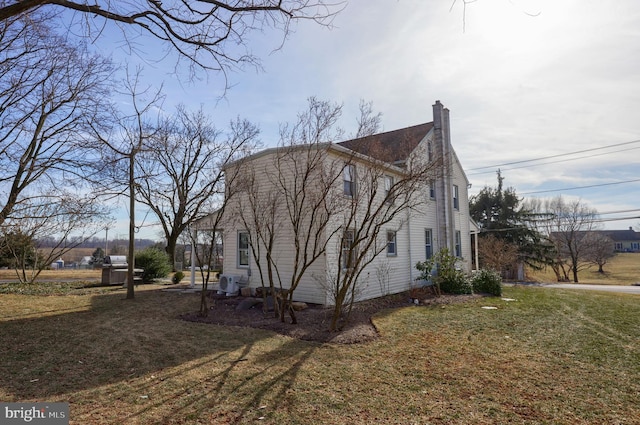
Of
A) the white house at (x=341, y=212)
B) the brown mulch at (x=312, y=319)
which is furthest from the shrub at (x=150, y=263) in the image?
the brown mulch at (x=312, y=319)

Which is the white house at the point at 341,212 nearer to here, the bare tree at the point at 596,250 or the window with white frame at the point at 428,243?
the window with white frame at the point at 428,243

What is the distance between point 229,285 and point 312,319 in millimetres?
4372

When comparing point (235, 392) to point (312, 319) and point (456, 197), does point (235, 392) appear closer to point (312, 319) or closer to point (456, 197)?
point (312, 319)

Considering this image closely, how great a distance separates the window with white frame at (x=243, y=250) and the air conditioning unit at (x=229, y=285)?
84 cm

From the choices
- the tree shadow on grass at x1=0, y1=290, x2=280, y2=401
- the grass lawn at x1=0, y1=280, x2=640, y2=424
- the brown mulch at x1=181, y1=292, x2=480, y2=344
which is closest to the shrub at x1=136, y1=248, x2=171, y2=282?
the brown mulch at x1=181, y1=292, x2=480, y2=344

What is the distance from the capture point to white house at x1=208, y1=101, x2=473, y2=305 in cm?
841

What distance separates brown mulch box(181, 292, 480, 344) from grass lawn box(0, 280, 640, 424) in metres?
0.42

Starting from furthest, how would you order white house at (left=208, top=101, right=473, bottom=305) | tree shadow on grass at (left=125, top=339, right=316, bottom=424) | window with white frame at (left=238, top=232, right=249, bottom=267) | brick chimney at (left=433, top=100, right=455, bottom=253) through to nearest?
brick chimney at (left=433, top=100, right=455, bottom=253) → window with white frame at (left=238, top=232, right=249, bottom=267) → white house at (left=208, top=101, right=473, bottom=305) → tree shadow on grass at (left=125, top=339, right=316, bottom=424)

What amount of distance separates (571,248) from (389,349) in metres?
35.1

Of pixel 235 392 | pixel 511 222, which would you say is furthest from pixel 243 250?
pixel 511 222

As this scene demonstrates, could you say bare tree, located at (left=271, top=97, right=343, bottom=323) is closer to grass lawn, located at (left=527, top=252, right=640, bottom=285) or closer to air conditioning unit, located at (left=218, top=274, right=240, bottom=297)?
air conditioning unit, located at (left=218, top=274, right=240, bottom=297)

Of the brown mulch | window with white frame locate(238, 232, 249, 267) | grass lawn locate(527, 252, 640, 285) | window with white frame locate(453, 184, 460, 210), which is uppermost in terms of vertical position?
window with white frame locate(453, 184, 460, 210)

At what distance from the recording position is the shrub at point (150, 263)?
56.8 feet

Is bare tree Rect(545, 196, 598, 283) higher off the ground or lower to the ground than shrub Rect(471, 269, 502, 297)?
higher
